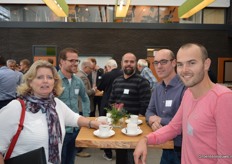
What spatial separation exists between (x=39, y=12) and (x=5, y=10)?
1.32 m

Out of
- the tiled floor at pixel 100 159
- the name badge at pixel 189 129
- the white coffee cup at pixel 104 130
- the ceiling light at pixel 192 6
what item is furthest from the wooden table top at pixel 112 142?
the ceiling light at pixel 192 6

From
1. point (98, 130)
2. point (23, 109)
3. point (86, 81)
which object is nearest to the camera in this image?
point (23, 109)

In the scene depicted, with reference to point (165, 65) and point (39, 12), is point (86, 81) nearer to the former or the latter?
point (165, 65)

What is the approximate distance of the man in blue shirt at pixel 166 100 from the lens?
2119 mm

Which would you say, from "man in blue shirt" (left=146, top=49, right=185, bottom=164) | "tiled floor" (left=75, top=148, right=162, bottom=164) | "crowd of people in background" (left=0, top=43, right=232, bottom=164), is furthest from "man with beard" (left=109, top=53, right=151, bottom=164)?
"tiled floor" (left=75, top=148, right=162, bottom=164)

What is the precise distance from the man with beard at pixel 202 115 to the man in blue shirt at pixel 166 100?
2.18 feet

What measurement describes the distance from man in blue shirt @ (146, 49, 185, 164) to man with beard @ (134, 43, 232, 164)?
26.1 inches

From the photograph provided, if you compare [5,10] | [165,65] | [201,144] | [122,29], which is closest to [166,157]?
[165,65]

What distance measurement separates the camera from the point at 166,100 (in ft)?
7.41

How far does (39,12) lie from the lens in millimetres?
9453

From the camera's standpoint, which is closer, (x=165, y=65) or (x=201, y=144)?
(x=201, y=144)

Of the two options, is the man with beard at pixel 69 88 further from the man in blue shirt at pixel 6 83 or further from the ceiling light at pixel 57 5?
the ceiling light at pixel 57 5

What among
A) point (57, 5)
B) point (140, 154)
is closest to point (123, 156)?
point (140, 154)

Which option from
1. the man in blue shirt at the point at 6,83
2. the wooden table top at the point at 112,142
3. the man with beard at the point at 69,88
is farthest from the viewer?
the man in blue shirt at the point at 6,83
